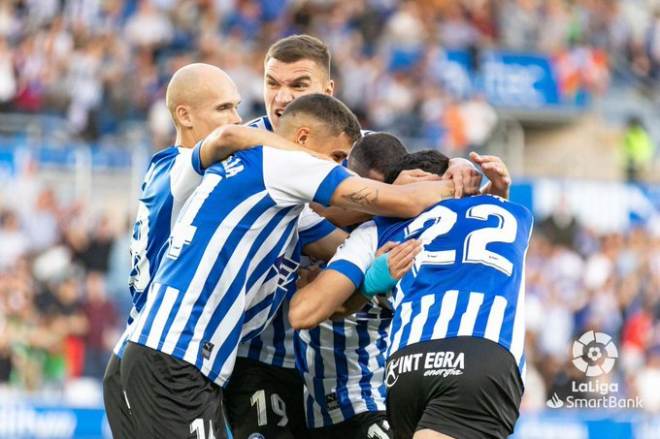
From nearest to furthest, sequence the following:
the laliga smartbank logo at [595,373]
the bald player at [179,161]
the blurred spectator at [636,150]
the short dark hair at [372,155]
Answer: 1. the bald player at [179,161]
2. the short dark hair at [372,155]
3. the laliga smartbank logo at [595,373]
4. the blurred spectator at [636,150]

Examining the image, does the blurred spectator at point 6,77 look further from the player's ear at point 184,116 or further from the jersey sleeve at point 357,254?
the jersey sleeve at point 357,254

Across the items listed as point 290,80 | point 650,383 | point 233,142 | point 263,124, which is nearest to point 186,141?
point 233,142

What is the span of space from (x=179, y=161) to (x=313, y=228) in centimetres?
79

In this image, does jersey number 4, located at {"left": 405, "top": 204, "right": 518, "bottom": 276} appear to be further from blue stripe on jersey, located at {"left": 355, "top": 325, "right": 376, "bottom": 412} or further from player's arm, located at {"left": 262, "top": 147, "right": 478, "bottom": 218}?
blue stripe on jersey, located at {"left": 355, "top": 325, "right": 376, "bottom": 412}

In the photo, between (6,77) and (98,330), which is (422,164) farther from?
(6,77)

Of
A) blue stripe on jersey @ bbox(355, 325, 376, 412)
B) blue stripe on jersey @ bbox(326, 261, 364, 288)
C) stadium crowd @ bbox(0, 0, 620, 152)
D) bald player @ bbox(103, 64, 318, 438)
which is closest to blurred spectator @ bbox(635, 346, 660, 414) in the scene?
stadium crowd @ bbox(0, 0, 620, 152)

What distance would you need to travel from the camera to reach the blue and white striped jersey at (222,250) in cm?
528

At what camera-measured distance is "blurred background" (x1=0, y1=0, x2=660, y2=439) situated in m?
14.5

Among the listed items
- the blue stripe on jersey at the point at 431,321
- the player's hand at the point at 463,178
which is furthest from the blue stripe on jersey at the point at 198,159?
the blue stripe on jersey at the point at 431,321

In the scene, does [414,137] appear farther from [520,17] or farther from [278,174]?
[278,174]

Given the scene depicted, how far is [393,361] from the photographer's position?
5184mm

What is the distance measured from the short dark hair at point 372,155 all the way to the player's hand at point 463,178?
0.37 m

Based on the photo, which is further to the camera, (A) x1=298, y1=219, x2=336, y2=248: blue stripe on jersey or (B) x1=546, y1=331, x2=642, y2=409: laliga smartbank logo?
(B) x1=546, y1=331, x2=642, y2=409: laliga smartbank logo

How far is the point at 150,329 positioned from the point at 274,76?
202 cm
